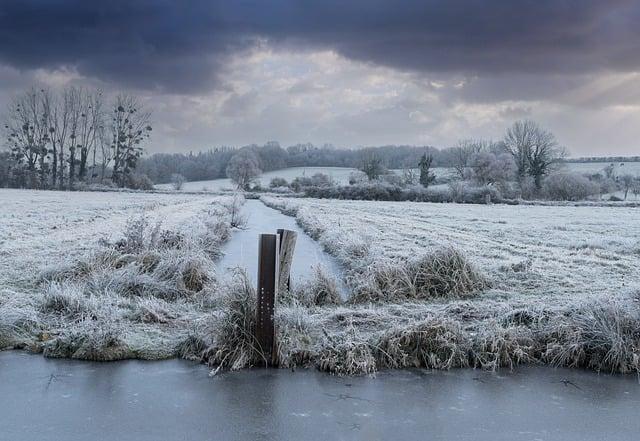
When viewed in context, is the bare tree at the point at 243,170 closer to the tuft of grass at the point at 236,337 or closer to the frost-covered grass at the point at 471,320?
the frost-covered grass at the point at 471,320

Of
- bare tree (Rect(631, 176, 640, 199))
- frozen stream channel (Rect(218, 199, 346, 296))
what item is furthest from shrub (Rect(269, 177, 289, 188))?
frozen stream channel (Rect(218, 199, 346, 296))

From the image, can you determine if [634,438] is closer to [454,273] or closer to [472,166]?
[454,273]

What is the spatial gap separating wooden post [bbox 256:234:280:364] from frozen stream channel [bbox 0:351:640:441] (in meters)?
0.32

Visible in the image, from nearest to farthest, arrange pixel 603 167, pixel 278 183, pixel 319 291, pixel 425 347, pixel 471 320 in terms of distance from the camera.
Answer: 1. pixel 425 347
2. pixel 471 320
3. pixel 319 291
4. pixel 278 183
5. pixel 603 167

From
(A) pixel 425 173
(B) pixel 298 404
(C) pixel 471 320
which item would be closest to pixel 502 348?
(C) pixel 471 320

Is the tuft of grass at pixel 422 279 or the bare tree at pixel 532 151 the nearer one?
the tuft of grass at pixel 422 279

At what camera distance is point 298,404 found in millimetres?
5305

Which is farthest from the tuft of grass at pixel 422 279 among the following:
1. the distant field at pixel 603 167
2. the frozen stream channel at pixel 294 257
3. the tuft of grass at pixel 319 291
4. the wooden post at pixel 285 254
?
the distant field at pixel 603 167

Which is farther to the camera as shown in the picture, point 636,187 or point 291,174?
point 291,174

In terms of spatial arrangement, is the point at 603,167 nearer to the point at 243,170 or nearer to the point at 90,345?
the point at 243,170

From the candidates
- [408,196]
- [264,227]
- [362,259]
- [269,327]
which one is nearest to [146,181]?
[408,196]

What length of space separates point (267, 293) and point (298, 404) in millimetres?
1428

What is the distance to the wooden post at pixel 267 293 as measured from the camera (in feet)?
20.6

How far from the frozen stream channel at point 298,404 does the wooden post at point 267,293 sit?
12.7 inches
